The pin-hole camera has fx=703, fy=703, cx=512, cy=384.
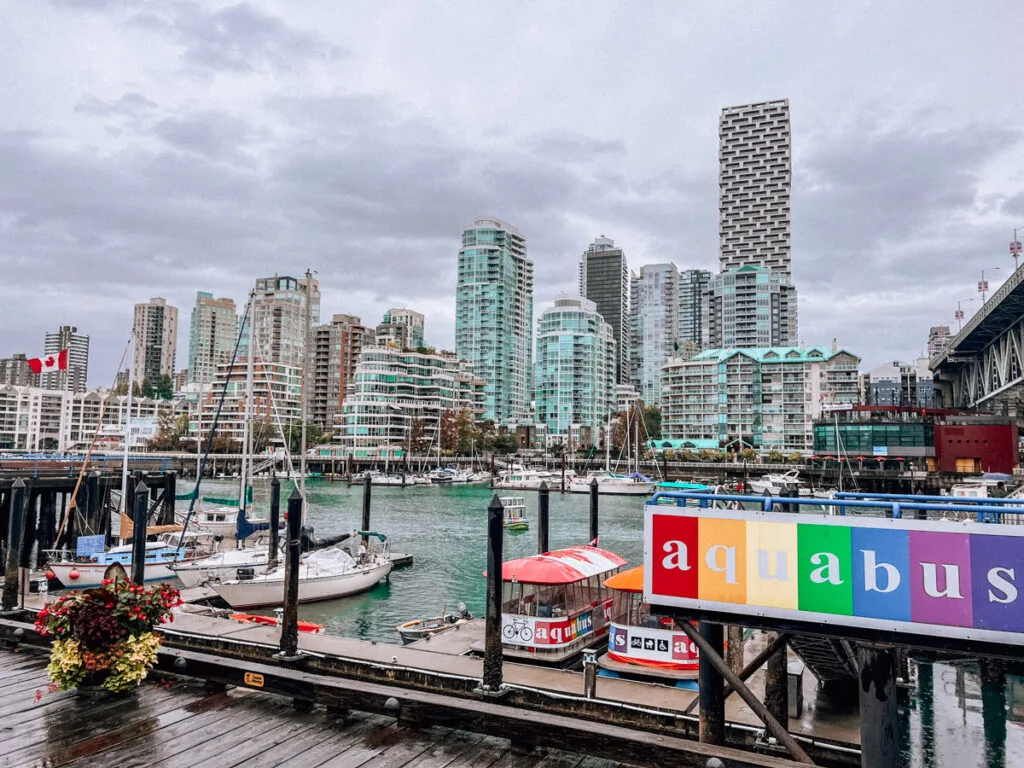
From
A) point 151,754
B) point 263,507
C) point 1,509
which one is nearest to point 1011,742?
point 151,754

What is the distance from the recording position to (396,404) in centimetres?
14838

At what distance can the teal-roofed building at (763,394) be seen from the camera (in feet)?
477

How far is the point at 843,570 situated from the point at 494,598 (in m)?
7.23

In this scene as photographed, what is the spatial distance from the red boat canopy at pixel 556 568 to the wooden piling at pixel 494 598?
17.0 feet

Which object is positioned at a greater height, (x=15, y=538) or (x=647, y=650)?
(x=15, y=538)

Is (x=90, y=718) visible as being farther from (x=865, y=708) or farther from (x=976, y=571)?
(x=976, y=571)

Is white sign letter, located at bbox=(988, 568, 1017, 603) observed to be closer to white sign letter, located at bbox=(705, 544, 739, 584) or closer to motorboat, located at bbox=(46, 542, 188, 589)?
white sign letter, located at bbox=(705, 544, 739, 584)

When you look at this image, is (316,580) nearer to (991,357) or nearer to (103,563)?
(103,563)

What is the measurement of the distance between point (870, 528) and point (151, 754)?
711 cm

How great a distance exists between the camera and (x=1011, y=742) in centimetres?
1559

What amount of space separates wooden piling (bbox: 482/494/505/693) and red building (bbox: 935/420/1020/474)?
99.7m

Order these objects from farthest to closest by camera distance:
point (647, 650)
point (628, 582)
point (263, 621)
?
point (263, 621), point (628, 582), point (647, 650)

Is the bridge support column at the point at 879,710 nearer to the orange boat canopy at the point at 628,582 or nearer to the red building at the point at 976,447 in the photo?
the orange boat canopy at the point at 628,582

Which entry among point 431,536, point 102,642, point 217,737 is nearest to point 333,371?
point 431,536
